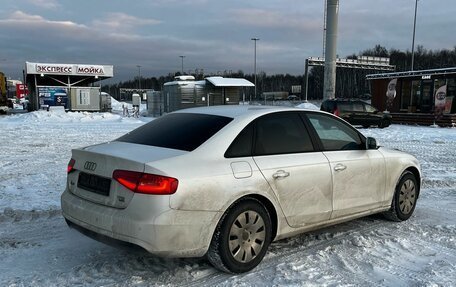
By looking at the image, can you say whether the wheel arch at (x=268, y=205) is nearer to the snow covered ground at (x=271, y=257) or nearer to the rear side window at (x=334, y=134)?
the snow covered ground at (x=271, y=257)

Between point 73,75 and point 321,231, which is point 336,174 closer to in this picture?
point 321,231

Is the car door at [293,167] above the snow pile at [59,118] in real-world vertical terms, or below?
above

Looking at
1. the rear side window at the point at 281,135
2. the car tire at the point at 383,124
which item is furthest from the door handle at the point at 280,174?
the car tire at the point at 383,124

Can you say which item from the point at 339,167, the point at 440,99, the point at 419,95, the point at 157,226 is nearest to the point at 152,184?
the point at 157,226

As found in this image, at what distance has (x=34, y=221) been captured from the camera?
19.2 ft

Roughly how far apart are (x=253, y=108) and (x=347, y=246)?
1.88 metres

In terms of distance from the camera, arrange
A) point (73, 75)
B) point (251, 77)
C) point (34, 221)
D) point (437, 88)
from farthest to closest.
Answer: point (251, 77) → point (73, 75) → point (437, 88) → point (34, 221)

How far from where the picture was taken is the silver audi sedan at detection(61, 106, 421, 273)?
12.4 ft

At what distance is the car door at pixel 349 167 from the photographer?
5039 millimetres

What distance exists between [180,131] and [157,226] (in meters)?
1.18

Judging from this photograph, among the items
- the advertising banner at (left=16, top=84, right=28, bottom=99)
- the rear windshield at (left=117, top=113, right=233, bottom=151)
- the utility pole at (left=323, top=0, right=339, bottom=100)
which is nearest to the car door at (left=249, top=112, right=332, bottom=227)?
the rear windshield at (left=117, top=113, right=233, bottom=151)

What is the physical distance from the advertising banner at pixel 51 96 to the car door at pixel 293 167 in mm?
38250

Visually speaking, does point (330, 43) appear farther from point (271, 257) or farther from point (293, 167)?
point (271, 257)

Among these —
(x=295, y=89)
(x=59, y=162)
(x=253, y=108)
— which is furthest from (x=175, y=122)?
(x=295, y=89)
